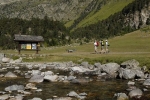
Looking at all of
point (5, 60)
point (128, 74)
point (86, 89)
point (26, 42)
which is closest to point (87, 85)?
point (86, 89)

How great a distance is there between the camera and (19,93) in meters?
26.6

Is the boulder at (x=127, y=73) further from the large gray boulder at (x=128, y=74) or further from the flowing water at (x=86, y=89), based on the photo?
the flowing water at (x=86, y=89)

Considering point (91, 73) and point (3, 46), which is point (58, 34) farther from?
point (91, 73)

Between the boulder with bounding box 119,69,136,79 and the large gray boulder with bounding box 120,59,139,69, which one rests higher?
the large gray boulder with bounding box 120,59,139,69

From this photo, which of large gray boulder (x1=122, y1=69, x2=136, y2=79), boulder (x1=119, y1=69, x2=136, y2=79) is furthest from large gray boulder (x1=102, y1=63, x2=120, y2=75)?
large gray boulder (x1=122, y1=69, x2=136, y2=79)

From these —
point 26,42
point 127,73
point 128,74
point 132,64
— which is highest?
point 26,42

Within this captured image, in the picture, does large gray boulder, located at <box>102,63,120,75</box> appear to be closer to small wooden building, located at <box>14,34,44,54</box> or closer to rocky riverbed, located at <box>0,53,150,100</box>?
rocky riverbed, located at <box>0,53,150,100</box>

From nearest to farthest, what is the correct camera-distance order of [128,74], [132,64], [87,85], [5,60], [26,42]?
[87,85]
[128,74]
[132,64]
[5,60]
[26,42]

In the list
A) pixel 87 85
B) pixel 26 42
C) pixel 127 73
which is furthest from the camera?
pixel 26 42

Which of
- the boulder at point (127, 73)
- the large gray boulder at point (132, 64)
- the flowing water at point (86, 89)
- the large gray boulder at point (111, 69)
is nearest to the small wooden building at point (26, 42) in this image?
the large gray boulder at point (111, 69)

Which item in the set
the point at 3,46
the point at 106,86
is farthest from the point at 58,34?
the point at 106,86

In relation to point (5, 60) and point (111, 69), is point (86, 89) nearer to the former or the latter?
point (111, 69)

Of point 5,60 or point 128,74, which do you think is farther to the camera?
point 5,60

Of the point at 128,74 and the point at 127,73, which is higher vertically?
the point at 127,73
